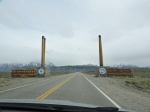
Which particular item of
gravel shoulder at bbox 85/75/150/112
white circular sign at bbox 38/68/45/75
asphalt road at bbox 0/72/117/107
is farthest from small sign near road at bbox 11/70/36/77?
gravel shoulder at bbox 85/75/150/112

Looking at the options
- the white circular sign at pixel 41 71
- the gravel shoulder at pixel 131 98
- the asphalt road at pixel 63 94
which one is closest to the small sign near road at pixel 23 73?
the white circular sign at pixel 41 71

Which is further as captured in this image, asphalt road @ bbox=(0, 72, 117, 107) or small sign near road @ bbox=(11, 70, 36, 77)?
small sign near road @ bbox=(11, 70, 36, 77)

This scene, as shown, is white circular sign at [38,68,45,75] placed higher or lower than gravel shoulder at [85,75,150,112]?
higher

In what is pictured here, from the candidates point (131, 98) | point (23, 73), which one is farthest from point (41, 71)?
point (131, 98)

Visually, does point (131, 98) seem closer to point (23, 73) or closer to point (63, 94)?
point (63, 94)

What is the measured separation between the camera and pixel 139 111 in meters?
11.4

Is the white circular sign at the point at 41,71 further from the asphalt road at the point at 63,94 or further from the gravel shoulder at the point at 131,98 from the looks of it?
the gravel shoulder at the point at 131,98

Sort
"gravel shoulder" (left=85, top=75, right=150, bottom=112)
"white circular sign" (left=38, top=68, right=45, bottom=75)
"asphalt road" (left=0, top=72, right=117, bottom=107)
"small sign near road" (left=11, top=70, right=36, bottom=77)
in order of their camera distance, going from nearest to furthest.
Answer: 1. "gravel shoulder" (left=85, top=75, right=150, bottom=112)
2. "asphalt road" (left=0, top=72, right=117, bottom=107)
3. "small sign near road" (left=11, top=70, right=36, bottom=77)
4. "white circular sign" (left=38, top=68, right=45, bottom=75)

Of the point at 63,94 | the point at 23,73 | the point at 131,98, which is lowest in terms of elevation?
the point at 131,98

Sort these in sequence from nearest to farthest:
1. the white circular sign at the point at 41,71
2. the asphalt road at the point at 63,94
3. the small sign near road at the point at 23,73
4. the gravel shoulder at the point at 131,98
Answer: the gravel shoulder at the point at 131,98
the asphalt road at the point at 63,94
the small sign near road at the point at 23,73
the white circular sign at the point at 41,71

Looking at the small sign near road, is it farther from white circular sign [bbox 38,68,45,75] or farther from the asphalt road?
the asphalt road

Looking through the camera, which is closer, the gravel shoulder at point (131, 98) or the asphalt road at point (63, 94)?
the gravel shoulder at point (131, 98)

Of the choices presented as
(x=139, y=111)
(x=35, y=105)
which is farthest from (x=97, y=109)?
(x=139, y=111)

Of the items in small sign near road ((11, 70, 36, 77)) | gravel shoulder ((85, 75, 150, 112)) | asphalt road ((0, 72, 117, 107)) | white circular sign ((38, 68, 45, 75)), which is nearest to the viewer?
gravel shoulder ((85, 75, 150, 112))
